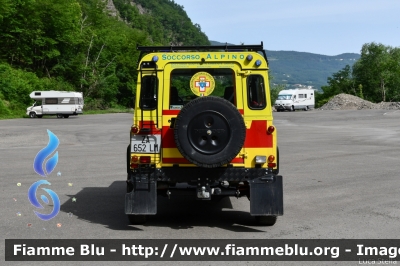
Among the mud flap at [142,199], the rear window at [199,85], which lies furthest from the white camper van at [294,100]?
the mud flap at [142,199]

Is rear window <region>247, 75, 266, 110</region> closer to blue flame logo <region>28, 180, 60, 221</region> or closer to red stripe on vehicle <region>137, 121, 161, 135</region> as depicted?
red stripe on vehicle <region>137, 121, 161, 135</region>

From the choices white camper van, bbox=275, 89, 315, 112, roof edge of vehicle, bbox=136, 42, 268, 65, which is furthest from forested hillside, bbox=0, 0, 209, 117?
roof edge of vehicle, bbox=136, 42, 268, 65

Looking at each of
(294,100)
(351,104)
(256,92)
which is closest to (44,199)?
(256,92)

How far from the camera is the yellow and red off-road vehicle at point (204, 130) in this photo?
→ 25.1 ft

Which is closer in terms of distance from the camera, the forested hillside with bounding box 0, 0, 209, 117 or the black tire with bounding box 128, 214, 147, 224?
the black tire with bounding box 128, 214, 147, 224

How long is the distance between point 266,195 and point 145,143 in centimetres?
186

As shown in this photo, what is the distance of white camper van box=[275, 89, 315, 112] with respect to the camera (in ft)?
221

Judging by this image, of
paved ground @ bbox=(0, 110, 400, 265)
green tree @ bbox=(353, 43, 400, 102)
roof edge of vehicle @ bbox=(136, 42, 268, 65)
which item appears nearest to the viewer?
paved ground @ bbox=(0, 110, 400, 265)

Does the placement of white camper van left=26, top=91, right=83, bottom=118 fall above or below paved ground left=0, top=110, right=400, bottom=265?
above

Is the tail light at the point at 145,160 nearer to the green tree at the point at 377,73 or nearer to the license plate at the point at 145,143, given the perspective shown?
the license plate at the point at 145,143

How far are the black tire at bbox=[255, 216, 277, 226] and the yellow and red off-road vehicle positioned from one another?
15mm

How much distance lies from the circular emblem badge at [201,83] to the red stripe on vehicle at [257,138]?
89 centimetres

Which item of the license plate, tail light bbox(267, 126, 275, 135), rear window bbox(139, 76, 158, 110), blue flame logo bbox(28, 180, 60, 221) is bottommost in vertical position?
blue flame logo bbox(28, 180, 60, 221)
